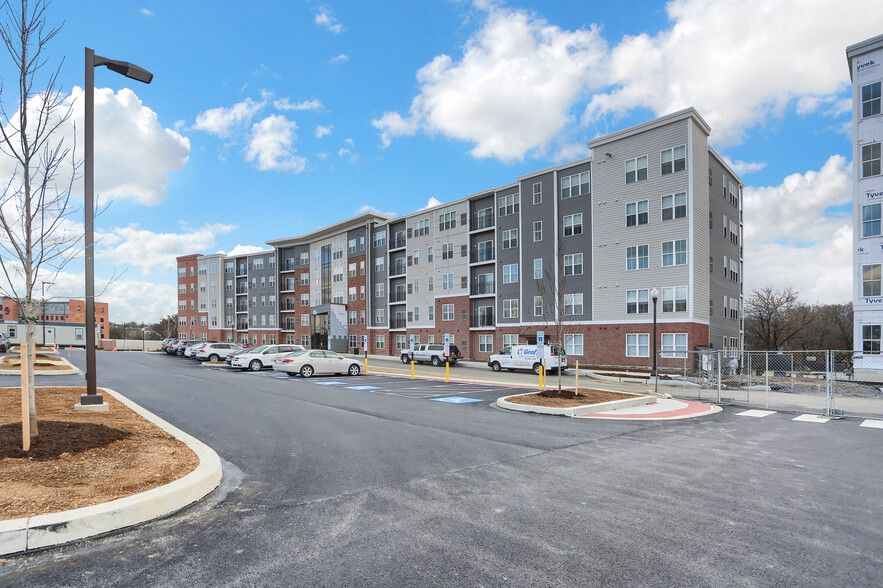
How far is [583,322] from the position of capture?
121 feet

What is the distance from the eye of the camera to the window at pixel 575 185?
124 ft

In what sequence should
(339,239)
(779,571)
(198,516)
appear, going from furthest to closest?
(339,239), (198,516), (779,571)

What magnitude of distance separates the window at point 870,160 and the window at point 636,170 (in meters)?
11.9

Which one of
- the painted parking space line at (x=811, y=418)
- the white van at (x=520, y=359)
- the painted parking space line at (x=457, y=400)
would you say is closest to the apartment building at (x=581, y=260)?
the white van at (x=520, y=359)

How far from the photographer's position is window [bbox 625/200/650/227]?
112ft

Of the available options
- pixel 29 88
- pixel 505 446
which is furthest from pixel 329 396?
pixel 29 88

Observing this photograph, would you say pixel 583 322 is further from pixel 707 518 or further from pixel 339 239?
pixel 339 239

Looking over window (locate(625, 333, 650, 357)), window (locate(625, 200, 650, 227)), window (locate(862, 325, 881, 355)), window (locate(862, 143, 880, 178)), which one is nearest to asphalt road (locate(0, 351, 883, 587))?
window (locate(862, 325, 881, 355))

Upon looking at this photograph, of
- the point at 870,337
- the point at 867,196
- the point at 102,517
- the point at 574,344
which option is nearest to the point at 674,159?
the point at 867,196

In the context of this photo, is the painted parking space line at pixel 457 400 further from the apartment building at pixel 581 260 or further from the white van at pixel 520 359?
the white van at pixel 520 359

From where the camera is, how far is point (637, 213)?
34.7 meters

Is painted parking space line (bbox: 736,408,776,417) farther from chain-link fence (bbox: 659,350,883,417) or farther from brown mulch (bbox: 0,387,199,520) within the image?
brown mulch (bbox: 0,387,199,520)

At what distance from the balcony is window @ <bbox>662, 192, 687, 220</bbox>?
51.2 ft

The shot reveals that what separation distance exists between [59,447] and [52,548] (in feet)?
9.03
